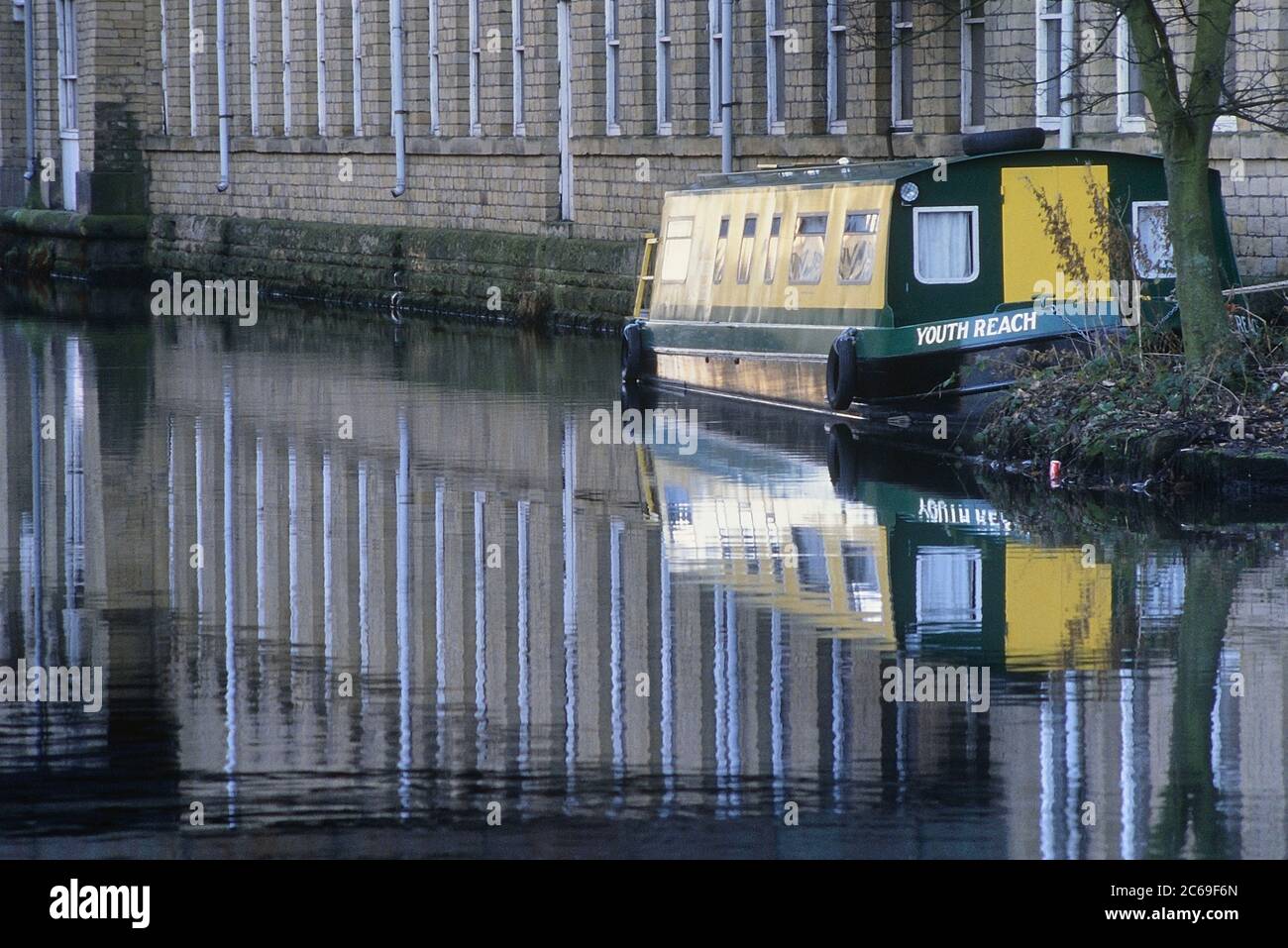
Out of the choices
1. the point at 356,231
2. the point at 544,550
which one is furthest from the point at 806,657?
the point at 356,231

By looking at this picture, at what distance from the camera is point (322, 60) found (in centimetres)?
4716

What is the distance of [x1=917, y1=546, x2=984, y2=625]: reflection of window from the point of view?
12.1 metres

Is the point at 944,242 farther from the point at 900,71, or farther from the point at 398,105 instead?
the point at 398,105

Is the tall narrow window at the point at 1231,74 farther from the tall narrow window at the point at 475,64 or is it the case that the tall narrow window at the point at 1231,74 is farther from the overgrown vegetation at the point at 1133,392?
the tall narrow window at the point at 475,64

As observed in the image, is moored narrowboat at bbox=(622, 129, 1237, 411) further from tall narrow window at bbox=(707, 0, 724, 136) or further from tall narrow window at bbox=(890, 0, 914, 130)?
tall narrow window at bbox=(707, 0, 724, 136)

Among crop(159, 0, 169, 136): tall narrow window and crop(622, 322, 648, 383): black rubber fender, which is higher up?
crop(159, 0, 169, 136): tall narrow window

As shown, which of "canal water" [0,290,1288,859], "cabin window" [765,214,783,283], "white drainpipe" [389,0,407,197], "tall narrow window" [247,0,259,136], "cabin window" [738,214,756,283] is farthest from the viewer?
"tall narrow window" [247,0,259,136]

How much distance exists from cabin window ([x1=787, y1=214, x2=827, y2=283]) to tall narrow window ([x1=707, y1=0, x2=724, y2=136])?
11.4 metres

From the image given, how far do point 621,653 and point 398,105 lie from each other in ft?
107

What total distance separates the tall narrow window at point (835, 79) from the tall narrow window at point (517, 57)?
8588 mm

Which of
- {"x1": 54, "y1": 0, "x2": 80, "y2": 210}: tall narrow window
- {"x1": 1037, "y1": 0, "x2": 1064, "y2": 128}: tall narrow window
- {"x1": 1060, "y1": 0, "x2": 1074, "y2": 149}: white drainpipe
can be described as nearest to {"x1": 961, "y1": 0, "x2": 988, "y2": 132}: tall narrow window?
{"x1": 1037, "y1": 0, "x2": 1064, "y2": 128}: tall narrow window

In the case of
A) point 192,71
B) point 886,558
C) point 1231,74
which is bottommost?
point 886,558

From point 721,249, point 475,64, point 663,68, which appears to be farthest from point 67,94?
point 721,249

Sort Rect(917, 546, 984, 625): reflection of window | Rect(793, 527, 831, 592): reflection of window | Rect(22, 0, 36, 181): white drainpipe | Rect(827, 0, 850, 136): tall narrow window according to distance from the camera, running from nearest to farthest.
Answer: Rect(917, 546, 984, 625): reflection of window < Rect(793, 527, 831, 592): reflection of window < Rect(827, 0, 850, 136): tall narrow window < Rect(22, 0, 36, 181): white drainpipe
